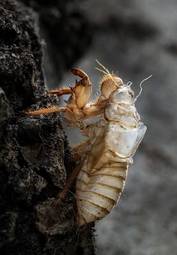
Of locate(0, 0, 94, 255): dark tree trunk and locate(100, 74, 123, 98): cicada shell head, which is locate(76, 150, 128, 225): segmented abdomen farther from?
locate(100, 74, 123, 98): cicada shell head

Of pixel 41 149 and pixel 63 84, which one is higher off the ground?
pixel 41 149

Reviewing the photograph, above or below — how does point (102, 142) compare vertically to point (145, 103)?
above

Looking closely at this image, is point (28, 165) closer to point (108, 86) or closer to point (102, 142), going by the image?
point (102, 142)

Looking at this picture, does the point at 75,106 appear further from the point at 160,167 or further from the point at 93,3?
the point at 93,3

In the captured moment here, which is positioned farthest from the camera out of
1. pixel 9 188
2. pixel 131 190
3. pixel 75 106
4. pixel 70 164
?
pixel 131 190

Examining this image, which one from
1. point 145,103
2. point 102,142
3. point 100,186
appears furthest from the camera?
point 145,103

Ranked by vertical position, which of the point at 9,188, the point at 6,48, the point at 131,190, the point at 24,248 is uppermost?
the point at 6,48

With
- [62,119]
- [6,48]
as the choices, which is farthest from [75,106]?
[6,48]

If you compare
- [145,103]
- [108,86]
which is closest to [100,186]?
[108,86]
